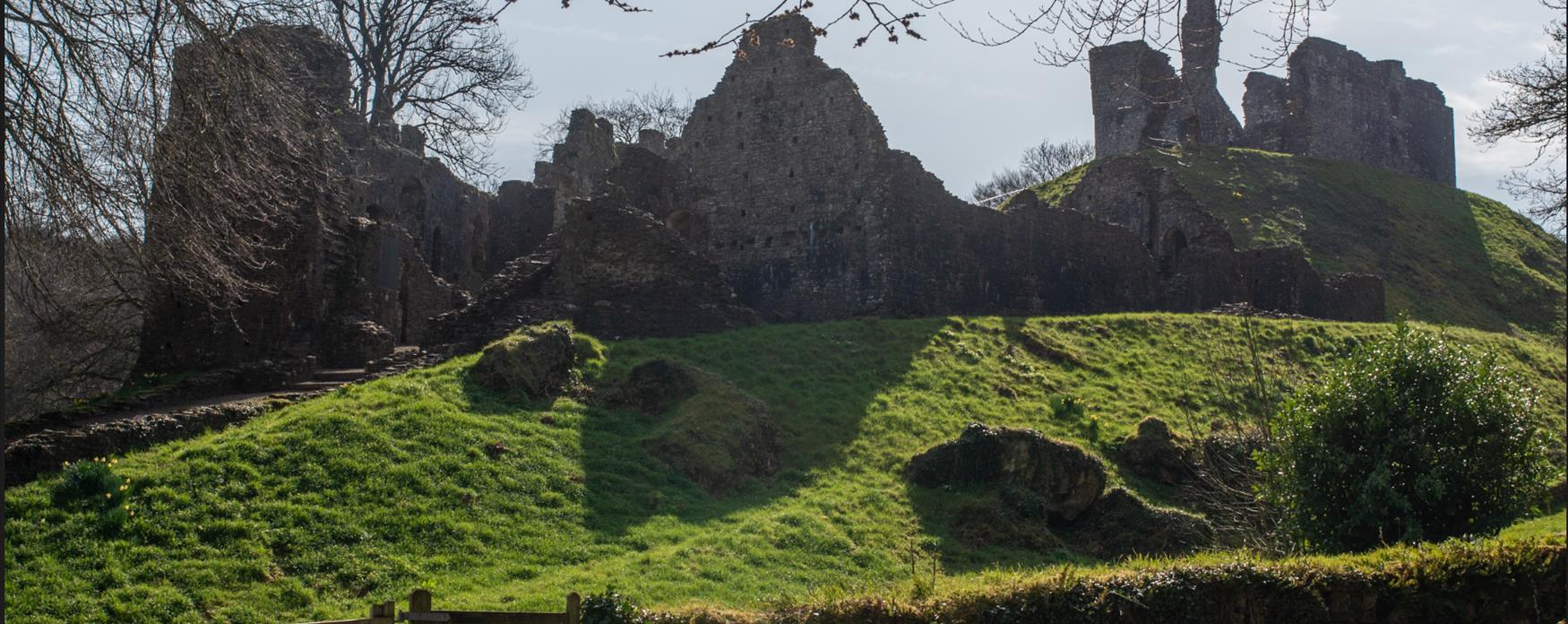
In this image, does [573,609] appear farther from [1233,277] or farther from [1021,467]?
[1233,277]

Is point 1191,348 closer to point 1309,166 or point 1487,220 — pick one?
point 1309,166

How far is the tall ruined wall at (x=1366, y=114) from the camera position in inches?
2153

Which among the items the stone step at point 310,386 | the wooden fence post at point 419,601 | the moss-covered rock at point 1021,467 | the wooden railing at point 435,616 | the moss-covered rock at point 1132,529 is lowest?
the moss-covered rock at point 1132,529

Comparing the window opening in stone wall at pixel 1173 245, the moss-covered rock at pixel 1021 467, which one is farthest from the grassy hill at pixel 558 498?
the window opening in stone wall at pixel 1173 245

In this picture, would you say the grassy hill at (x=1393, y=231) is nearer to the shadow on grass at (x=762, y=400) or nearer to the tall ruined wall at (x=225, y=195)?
the shadow on grass at (x=762, y=400)

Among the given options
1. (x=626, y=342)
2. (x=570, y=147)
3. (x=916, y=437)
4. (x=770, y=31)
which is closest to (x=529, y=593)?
(x=916, y=437)

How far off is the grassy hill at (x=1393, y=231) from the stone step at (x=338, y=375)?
25.5 m

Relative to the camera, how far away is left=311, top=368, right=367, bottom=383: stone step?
20.9 metres

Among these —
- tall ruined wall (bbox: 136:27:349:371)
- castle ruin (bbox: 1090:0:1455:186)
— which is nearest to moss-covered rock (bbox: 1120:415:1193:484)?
tall ruined wall (bbox: 136:27:349:371)

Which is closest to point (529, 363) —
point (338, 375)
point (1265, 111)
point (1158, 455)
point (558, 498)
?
point (338, 375)

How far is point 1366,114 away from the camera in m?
56.6

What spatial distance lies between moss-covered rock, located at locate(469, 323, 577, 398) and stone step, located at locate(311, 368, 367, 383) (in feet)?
7.84

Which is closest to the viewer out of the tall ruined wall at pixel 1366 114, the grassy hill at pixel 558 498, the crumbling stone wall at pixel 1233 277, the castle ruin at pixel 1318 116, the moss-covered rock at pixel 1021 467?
the grassy hill at pixel 558 498

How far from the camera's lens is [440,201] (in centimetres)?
3403
